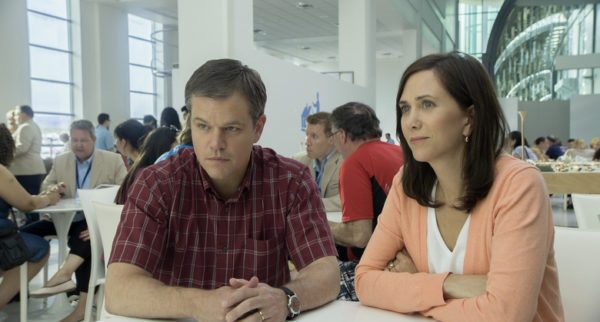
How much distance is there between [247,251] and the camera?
55.4 inches

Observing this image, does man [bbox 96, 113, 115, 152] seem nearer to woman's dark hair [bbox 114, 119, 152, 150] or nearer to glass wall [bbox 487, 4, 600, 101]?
woman's dark hair [bbox 114, 119, 152, 150]

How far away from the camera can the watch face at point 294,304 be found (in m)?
1.14

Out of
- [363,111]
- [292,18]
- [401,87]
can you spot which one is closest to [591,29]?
[292,18]

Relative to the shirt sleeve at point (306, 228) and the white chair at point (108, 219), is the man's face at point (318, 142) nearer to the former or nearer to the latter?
the white chair at point (108, 219)

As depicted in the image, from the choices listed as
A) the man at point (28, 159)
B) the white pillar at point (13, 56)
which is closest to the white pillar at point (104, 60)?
the white pillar at point (13, 56)

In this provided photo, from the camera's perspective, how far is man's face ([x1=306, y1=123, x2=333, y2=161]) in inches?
151

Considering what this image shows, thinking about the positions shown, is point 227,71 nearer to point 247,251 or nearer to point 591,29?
point 247,251

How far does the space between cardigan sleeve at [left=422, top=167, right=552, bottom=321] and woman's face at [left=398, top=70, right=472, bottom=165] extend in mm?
174

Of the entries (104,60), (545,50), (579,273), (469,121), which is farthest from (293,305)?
(545,50)

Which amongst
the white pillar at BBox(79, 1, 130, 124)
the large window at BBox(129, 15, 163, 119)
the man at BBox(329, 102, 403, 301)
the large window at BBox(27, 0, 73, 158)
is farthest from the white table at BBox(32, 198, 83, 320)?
the large window at BBox(129, 15, 163, 119)

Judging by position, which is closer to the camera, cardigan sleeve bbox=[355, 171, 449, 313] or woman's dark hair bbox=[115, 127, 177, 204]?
cardigan sleeve bbox=[355, 171, 449, 313]

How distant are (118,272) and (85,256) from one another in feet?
7.43

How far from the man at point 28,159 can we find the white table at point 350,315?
5356mm

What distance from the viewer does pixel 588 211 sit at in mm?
2027
